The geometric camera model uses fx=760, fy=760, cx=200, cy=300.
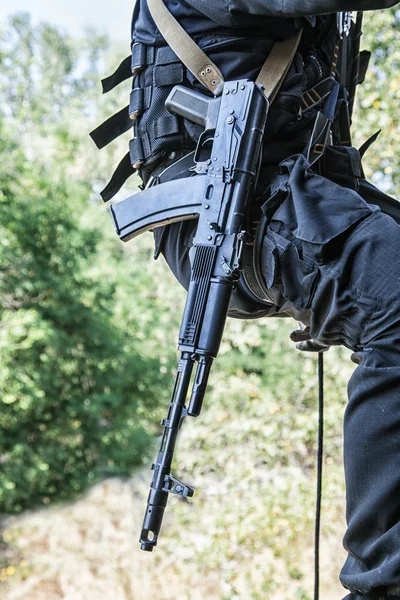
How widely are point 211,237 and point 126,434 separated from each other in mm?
6579

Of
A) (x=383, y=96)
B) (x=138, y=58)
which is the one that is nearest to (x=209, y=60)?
(x=138, y=58)

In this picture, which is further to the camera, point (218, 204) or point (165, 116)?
point (165, 116)

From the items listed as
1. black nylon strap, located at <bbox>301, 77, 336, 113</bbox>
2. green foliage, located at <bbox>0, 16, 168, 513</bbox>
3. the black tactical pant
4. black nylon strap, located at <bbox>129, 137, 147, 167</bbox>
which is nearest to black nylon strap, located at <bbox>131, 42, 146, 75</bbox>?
black nylon strap, located at <bbox>129, 137, 147, 167</bbox>

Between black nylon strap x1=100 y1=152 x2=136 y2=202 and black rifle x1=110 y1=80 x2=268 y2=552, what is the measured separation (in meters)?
0.41

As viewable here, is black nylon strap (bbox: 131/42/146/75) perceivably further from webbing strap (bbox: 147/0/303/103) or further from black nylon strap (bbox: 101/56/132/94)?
black nylon strap (bbox: 101/56/132/94)

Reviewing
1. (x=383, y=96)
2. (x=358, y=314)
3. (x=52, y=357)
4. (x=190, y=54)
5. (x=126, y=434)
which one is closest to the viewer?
(x=358, y=314)

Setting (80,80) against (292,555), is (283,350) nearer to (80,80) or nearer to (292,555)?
(292,555)

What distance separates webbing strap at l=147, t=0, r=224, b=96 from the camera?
1.54 m

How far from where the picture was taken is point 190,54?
1.55m

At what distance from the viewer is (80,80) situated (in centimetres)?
2494

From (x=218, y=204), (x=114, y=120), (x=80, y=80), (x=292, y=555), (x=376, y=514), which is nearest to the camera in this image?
(x=376, y=514)

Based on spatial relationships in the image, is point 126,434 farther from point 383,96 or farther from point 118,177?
point 118,177

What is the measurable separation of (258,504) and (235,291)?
438 cm

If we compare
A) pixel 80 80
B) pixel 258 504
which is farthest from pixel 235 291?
pixel 80 80
